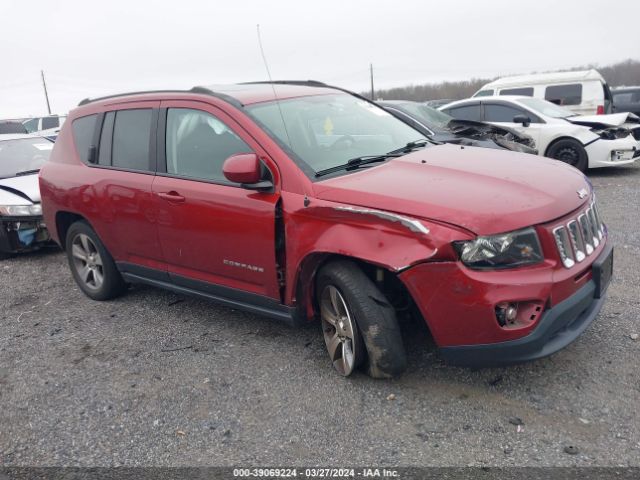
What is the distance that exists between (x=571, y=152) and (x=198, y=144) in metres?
8.10

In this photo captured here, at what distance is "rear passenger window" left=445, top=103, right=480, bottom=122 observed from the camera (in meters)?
11.0

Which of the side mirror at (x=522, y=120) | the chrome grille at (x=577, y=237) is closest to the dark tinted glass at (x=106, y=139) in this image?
the chrome grille at (x=577, y=237)

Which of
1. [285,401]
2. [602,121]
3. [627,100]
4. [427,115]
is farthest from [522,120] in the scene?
[627,100]

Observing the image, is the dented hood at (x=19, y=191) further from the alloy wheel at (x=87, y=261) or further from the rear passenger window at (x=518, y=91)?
the rear passenger window at (x=518, y=91)

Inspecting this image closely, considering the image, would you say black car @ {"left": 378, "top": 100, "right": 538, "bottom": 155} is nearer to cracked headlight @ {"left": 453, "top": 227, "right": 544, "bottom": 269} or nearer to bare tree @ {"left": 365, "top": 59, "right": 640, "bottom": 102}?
cracked headlight @ {"left": 453, "top": 227, "right": 544, "bottom": 269}

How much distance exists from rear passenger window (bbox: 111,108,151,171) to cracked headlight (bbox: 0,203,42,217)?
8.63 feet

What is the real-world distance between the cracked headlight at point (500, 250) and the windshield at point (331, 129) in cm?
112

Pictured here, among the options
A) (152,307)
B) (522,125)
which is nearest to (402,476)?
(152,307)

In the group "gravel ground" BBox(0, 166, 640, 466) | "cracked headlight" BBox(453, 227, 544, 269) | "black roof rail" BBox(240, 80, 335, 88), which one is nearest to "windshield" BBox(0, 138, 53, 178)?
"gravel ground" BBox(0, 166, 640, 466)

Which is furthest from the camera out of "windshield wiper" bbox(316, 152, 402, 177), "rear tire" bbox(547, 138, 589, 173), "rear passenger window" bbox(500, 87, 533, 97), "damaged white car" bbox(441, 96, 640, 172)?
"rear passenger window" bbox(500, 87, 533, 97)

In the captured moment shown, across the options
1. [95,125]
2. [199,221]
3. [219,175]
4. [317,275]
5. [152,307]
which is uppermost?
[95,125]

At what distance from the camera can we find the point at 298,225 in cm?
343

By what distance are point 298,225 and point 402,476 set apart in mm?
1495

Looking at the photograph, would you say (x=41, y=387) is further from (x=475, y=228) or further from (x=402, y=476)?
(x=475, y=228)
